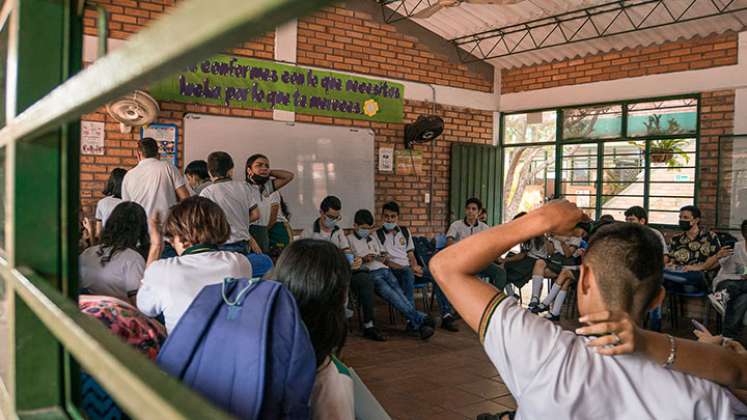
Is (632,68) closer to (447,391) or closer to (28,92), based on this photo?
(447,391)

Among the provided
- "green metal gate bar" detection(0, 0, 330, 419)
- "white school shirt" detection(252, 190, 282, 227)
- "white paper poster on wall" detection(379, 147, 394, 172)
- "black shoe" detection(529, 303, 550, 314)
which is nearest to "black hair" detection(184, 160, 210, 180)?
"white school shirt" detection(252, 190, 282, 227)

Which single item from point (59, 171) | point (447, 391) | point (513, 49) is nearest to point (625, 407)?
point (59, 171)

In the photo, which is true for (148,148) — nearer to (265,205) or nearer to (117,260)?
(265,205)

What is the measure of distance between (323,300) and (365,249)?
438 cm

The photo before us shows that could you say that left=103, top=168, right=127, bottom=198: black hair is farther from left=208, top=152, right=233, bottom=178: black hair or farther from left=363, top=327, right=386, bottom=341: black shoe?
left=363, top=327, right=386, bottom=341: black shoe

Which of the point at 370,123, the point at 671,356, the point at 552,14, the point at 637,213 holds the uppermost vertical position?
the point at 552,14

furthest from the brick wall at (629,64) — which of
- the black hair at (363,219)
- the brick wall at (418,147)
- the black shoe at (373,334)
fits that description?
the black shoe at (373,334)

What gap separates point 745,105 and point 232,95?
5488 mm

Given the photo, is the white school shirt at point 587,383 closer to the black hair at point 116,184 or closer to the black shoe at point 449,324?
the black hair at point 116,184

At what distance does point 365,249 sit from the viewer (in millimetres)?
6176

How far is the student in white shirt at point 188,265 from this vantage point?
2375 mm

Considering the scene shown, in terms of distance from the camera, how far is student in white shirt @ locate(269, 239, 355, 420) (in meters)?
1.73

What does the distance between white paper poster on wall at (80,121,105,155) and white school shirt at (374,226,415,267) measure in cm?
274

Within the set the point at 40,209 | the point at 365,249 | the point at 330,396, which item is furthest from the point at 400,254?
the point at 40,209
